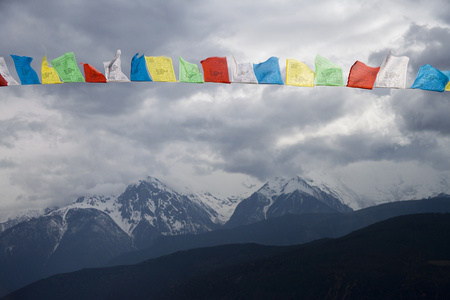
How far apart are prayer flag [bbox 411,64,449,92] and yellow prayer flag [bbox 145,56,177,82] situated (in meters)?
16.6

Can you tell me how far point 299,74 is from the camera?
96.2 ft

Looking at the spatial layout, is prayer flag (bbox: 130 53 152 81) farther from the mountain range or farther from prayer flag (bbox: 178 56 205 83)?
the mountain range

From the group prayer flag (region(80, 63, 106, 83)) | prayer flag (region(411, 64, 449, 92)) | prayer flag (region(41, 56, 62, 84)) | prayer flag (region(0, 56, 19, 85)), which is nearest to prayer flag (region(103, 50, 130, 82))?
prayer flag (region(80, 63, 106, 83))

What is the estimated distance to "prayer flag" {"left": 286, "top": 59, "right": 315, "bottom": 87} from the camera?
95.7 ft

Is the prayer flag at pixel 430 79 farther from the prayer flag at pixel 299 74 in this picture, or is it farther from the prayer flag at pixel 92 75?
the prayer flag at pixel 92 75

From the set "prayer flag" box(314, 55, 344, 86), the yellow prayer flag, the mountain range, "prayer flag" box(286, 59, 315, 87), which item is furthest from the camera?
the mountain range

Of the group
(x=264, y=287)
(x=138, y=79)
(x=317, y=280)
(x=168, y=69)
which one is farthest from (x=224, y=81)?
(x=264, y=287)

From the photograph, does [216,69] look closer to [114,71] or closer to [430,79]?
[114,71]

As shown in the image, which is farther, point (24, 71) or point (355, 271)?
point (355, 271)

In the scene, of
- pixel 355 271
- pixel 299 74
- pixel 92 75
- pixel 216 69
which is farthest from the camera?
pixel 355 271

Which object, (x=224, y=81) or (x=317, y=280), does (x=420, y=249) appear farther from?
(x=224, y=81)

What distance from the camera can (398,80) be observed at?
29.1m

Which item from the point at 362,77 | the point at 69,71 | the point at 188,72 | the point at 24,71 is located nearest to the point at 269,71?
the point at 188,72

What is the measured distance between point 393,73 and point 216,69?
12.1 metres
